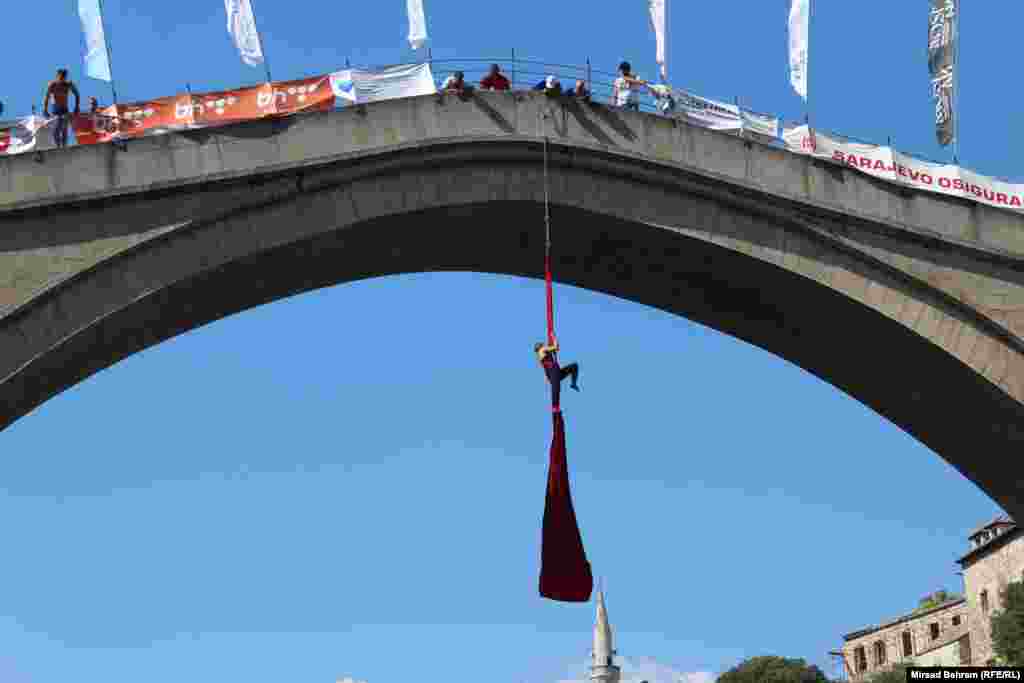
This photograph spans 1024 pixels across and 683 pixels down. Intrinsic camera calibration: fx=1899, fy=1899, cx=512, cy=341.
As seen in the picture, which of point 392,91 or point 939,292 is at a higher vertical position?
point 392,91

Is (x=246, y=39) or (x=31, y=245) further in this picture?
(x=246, y=39)

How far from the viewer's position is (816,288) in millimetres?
28750

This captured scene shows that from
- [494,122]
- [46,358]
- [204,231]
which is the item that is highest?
[494,122]

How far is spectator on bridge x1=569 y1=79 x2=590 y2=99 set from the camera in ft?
93.7

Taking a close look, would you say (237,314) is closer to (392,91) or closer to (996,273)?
(392,91)

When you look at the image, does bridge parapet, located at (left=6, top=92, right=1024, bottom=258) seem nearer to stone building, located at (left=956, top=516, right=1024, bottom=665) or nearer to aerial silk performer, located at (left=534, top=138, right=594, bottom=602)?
aerial silk performer, located at (left=534, top=138, right=594, bottom=602)

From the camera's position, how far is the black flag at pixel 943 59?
107 feet

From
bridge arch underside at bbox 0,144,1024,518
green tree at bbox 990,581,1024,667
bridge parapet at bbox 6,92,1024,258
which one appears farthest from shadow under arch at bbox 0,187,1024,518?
green tree at bbox 990,581,1024,667

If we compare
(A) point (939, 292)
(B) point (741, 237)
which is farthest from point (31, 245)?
(A) point (939, 292)

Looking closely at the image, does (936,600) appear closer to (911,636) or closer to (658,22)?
(911,636)

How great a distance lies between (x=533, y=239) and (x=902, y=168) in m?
6.40

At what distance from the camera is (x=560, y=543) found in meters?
24.2

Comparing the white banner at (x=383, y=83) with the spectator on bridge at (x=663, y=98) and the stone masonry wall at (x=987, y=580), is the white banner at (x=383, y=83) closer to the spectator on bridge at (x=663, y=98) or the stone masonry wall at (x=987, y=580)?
the spectator on bridge at (x=663, y=98)

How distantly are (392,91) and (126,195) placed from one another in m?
4.67
